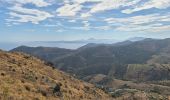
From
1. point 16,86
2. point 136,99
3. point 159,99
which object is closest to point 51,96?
point 16,86

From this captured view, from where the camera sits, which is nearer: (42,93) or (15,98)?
(15,98)

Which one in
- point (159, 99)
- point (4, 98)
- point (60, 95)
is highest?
point (4, 98)

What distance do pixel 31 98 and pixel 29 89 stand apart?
5.81 m

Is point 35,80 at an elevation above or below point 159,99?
above

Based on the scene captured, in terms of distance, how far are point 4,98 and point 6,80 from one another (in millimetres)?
11882

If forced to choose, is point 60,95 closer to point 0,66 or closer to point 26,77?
point 26,77

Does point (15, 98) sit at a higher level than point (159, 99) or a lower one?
higher

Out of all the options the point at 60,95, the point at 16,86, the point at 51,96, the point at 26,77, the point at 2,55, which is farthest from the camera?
the point at 2,55

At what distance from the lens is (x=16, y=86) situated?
3572 centimetres

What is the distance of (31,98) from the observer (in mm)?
32031

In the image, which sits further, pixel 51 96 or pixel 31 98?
pixel 51 96

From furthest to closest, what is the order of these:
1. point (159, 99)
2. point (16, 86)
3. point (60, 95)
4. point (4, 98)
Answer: point (159, 99) < point (60, 95) < point (16, 86) < point (4, 98)

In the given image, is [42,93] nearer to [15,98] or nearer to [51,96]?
[51,96]

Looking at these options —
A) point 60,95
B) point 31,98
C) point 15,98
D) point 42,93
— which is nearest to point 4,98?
point 15,98
